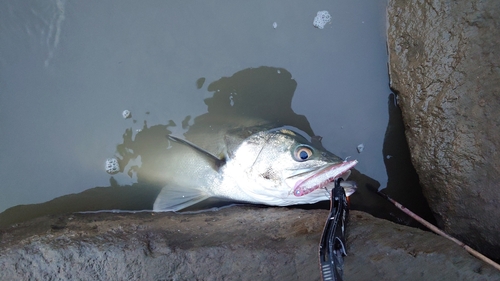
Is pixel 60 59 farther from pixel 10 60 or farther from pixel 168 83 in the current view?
pixel 168 83

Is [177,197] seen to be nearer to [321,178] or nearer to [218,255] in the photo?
[218,255]

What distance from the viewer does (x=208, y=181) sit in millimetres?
3197

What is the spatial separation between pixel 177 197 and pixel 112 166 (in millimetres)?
697

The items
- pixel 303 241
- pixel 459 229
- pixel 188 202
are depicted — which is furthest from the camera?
pixel 188 202

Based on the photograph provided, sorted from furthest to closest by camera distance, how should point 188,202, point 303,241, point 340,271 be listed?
point 188,202, point 303,241, point 340,271

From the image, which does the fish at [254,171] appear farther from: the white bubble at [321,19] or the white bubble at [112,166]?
the white bubble at [321,19]

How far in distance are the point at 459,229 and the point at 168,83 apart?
2.97 metres

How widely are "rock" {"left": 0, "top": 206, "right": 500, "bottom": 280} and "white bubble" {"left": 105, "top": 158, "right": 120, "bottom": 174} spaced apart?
781 millimetres

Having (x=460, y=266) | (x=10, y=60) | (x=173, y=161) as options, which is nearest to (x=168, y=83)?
(x=173, y=161)

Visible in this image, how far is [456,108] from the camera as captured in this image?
2.81m

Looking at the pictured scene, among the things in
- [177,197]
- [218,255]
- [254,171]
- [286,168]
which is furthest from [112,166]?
[286,168]

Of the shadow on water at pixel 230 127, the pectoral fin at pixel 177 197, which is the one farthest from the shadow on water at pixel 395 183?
the pectoral fin at pixel 177 197

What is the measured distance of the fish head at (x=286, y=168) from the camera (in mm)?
2732

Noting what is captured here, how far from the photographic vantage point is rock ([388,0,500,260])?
2.72 m
